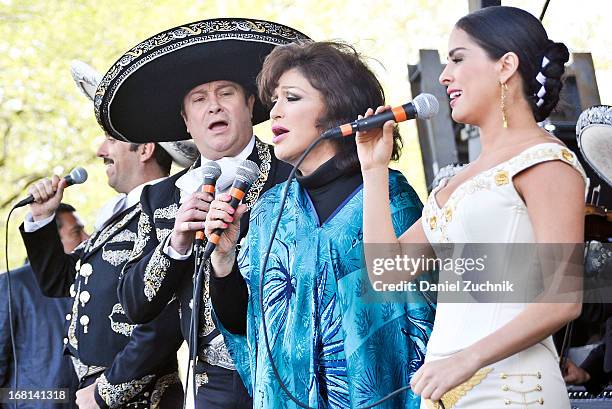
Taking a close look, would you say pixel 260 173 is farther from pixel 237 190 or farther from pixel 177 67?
pixel 237 190

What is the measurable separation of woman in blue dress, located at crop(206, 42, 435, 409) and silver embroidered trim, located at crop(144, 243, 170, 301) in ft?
1.04

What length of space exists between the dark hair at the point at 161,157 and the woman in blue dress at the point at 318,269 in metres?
1.81

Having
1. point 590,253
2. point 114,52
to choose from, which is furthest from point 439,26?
point 590,253

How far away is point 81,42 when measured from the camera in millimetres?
11633

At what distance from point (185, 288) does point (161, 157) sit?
1.49 metres

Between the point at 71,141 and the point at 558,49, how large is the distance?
951cm

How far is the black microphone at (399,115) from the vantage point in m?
2.80

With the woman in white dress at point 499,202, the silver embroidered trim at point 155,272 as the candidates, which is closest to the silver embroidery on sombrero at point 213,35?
the silver embroidered trim at point 155,272

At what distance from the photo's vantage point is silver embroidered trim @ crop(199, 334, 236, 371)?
12.7 ft

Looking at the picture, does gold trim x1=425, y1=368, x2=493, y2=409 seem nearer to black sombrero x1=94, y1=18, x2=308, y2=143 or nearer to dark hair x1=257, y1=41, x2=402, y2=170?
dark hair x1=257, y1=41, x2=402, y2=170

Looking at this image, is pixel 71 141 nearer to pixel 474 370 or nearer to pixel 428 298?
pixel 428 298

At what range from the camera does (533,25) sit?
277 centimetres

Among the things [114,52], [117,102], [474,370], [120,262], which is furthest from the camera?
[114,52]

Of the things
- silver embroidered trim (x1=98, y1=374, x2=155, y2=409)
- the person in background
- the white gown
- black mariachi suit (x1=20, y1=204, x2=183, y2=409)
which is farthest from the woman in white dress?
the person in background
